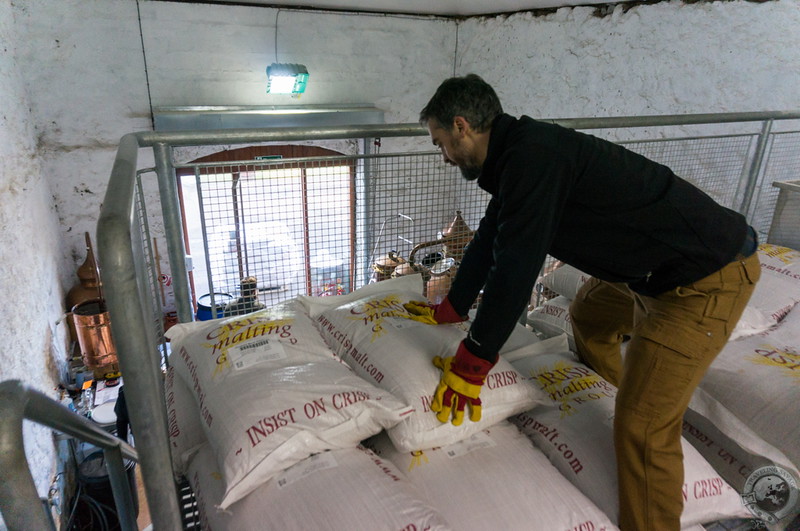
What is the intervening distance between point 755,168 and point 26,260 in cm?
478

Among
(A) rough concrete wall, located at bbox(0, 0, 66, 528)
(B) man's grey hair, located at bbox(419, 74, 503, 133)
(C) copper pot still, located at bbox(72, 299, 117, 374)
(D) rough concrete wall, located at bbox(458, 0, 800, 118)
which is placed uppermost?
(D) rough concrete wall, located at bbox(458, 0, 800, 118)

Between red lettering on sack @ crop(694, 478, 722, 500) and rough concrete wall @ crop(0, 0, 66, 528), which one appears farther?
rough concrete wall @ crop(0, 0, 66, 528)

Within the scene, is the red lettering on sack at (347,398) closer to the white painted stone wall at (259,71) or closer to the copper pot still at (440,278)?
the copper pot still at (440,278)

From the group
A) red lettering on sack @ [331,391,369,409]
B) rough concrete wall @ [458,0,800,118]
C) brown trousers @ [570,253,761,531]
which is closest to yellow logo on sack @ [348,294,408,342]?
red lettering on sack @ [331,391,369,409]

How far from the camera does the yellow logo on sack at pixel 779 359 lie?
1.89 m

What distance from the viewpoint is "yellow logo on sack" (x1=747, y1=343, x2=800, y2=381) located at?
6.20 feet

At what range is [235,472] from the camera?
1224mm

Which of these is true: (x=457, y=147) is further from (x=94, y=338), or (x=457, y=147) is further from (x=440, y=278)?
(x=94, y=338)

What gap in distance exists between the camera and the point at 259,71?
530 cm

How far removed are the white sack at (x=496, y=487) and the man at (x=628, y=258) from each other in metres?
0.12

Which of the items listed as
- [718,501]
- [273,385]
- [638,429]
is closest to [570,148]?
[638,429]

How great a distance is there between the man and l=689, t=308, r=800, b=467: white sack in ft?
1.74

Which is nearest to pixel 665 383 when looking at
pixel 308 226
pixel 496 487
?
pixel 496 487

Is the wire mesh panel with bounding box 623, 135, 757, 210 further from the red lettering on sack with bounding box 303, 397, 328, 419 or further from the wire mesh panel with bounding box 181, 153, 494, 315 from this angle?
the red lettering on sack with bounding box 303, 397, 328, 419
